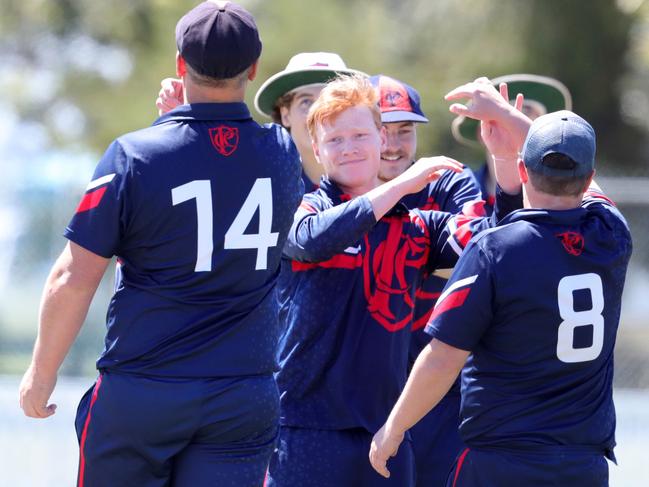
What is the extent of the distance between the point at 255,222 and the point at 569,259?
0.93 meters

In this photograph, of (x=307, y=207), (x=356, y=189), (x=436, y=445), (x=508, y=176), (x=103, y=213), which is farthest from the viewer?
(x=436, y=445)

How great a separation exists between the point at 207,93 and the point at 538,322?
1.19 metres

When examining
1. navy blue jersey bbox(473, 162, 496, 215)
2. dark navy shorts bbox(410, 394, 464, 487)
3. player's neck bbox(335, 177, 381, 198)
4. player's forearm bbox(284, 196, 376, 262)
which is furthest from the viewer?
navy blue jersey bbox(473, 162, 496, 215)

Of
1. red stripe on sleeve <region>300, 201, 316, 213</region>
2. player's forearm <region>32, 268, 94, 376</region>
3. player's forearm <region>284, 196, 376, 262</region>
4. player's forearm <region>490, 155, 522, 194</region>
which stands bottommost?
player's forearm <region>32, 268, 94, 376</region>

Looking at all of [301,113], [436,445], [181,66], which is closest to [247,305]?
A: [181,66]

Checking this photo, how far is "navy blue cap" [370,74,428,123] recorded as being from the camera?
444cm

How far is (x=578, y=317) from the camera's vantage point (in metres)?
3.23

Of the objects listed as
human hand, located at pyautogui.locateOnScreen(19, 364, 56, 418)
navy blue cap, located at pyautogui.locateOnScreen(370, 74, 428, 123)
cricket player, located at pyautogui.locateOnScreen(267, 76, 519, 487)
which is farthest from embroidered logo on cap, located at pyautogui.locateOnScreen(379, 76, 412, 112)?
human hand, located at pyautogui.locateOnScreen(19, 364, 56, 418)

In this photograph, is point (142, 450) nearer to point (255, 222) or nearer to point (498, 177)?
point (255, 222)

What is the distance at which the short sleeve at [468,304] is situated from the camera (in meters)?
3.20

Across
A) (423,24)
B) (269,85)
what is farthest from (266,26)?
(269,85)

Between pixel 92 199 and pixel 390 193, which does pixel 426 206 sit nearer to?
pixel 390 193

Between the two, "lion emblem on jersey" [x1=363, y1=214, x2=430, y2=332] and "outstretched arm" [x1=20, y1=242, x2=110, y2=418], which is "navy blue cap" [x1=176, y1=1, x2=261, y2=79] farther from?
"lion emblem on jersey" [x1=363, y1=214, x2=430, y2=332]

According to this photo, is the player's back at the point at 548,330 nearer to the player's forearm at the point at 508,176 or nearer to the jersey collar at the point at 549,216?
the jersey collar at the point at 549,216
